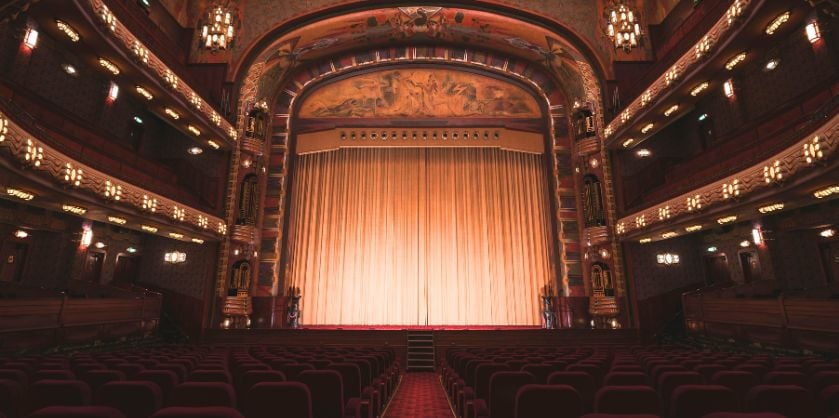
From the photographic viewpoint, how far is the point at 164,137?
16.2 m

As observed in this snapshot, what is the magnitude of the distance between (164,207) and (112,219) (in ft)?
3.90

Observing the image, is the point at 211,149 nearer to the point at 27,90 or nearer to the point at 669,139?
the point at 27,90

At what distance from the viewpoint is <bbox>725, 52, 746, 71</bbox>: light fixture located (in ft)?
34.8

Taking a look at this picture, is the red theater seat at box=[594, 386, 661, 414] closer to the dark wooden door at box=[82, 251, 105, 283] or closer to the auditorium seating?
the auditorium seating

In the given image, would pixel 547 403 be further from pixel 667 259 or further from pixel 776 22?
Result: pixel 667 259

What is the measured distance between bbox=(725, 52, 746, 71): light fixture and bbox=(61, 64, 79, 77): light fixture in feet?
57.7

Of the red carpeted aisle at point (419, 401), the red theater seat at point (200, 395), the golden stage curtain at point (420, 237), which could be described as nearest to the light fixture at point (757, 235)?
the golden stage curtain at point (420, 237)

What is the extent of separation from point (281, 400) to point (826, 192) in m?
10.4

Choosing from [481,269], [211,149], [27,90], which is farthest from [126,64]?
[481,269]

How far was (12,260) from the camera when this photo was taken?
450 inches

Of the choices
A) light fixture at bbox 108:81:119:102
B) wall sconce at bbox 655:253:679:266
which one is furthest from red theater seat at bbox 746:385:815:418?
light fixture at bbox 108:81:119:102

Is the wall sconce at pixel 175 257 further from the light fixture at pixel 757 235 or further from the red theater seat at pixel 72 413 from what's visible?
the light fixture at pixel 757 235

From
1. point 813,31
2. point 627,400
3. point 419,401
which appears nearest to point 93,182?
point 419,401

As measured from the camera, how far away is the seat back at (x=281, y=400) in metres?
2.50
